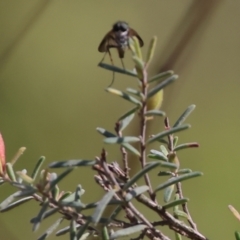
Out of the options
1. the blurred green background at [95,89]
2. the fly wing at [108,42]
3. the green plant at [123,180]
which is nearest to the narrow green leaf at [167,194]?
the green plant at [123,180]

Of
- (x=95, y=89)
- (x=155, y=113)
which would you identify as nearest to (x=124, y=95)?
(x=155, y=113)

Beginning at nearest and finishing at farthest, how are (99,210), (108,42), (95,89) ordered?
(99,210) < (108,42) < (95,89)

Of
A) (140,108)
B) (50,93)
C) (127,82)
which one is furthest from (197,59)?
(140,108)

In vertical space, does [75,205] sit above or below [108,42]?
below

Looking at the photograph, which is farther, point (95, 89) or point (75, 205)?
point (95, 89)

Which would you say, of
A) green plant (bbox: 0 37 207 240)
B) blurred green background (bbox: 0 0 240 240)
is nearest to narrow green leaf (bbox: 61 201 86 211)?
green plant (bbox: 0 37 207 240)

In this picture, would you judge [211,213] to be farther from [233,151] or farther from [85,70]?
[85,70]

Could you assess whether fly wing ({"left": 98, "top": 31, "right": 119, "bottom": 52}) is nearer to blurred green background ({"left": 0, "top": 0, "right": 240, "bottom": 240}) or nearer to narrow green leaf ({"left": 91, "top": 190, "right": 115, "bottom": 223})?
narrow green leaf ({"left": 91, "top": 190, "right": 115, "bottom": 223})

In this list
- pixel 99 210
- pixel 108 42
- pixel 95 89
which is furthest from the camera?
pixel 95 89

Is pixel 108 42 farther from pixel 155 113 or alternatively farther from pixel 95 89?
pixel 95 89
